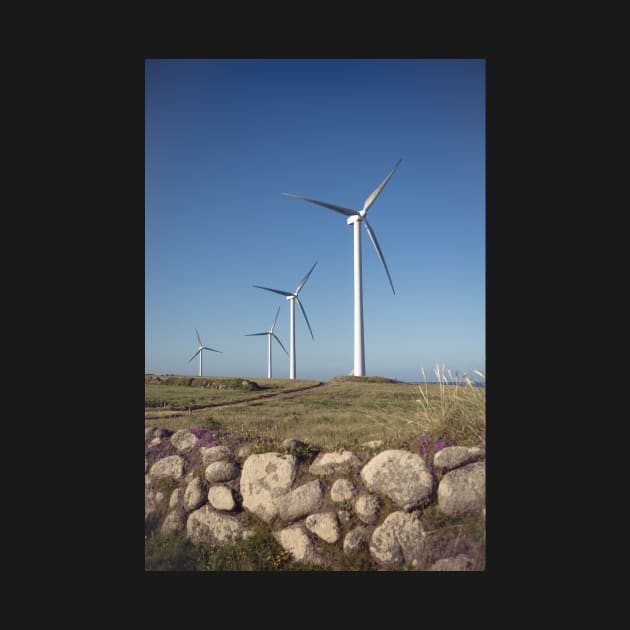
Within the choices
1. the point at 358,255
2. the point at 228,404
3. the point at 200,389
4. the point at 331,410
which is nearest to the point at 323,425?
the point at 331,410

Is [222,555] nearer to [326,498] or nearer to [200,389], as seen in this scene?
[326,498]

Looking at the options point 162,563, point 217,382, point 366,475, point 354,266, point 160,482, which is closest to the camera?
point 366,475

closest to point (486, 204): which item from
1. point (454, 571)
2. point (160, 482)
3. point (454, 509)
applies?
point (454, 509)

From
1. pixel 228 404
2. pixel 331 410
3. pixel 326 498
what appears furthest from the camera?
pixel 228 404

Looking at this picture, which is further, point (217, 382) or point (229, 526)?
point (217, 382)

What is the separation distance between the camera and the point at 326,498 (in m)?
4.92

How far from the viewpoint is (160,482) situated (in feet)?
18.9

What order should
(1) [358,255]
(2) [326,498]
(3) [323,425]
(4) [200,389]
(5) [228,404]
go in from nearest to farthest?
(2) [326,498] < (3) [323,425] < (5) [228,404] < (4) [200,389] < (1) [358,255]

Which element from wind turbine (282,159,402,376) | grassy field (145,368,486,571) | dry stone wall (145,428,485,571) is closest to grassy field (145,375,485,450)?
grassy field (145,368,486,571)

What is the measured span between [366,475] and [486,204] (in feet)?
13.7

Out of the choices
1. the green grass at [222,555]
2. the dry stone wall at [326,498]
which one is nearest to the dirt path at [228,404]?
the dry stone wall at [326,498]

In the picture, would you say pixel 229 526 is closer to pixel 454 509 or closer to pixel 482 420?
pixel 454 509

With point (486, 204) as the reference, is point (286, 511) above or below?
below

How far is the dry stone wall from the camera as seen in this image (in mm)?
4598
